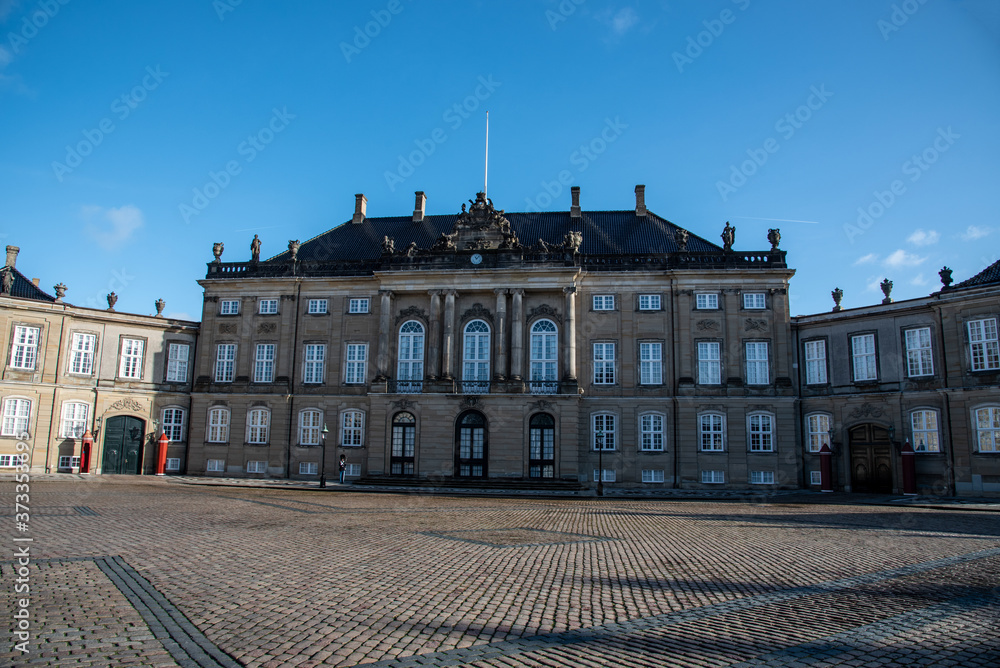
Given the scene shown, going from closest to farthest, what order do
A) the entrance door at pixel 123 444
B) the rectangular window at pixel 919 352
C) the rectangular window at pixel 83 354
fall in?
the rectangular window at pixel 919 352
the rectangular window at pixel 83 354
the entrance door at pixel 123 444

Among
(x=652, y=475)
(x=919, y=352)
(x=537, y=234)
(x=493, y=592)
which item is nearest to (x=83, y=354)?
(x=537, y=234)

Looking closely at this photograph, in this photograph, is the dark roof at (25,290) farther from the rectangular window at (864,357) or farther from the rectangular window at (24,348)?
the rectangular window at (864,357)

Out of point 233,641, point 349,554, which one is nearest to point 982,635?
point 233,641

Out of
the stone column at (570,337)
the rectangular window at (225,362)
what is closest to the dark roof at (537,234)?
the stone column at (570,337)

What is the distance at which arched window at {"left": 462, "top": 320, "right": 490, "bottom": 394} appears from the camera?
134ft

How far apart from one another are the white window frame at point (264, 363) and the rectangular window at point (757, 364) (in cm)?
2911

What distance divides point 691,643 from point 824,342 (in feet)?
114

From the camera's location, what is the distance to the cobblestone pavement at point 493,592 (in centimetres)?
751

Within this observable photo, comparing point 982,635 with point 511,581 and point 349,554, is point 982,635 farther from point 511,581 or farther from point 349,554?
point 349,554

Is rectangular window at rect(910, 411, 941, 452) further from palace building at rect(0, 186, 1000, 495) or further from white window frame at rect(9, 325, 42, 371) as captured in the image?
white window frame at rect(9, 325, 42, 371)

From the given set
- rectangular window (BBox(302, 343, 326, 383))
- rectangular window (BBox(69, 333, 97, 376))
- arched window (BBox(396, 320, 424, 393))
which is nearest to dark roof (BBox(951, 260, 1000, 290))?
arched window (BBox(396, 320, 424, 393))

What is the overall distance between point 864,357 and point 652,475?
13.1 meters

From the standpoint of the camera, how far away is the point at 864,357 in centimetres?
3684

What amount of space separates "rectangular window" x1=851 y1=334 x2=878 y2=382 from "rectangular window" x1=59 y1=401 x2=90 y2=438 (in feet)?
145
